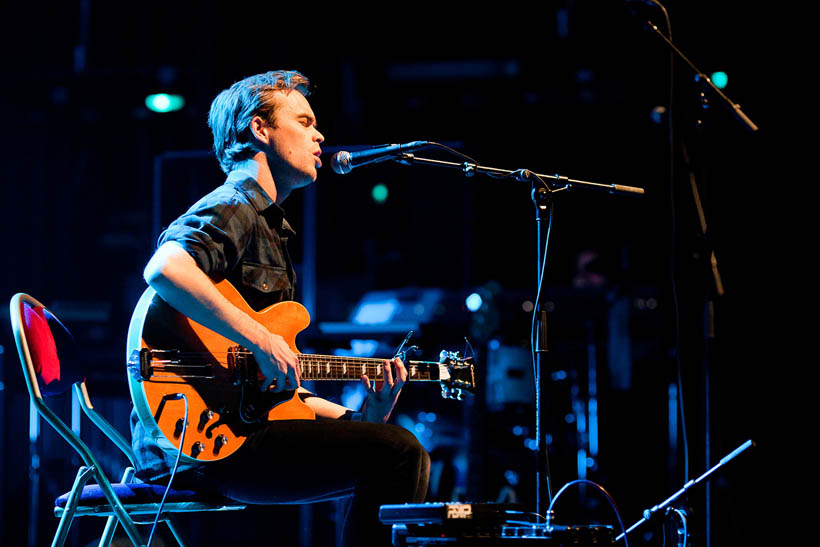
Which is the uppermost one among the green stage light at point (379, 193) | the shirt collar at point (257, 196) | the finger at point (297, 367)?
the green stage light at point (379, 193)

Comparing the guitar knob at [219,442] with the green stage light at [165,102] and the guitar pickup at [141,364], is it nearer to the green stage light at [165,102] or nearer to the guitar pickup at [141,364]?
the guitar pickup at [141,364]

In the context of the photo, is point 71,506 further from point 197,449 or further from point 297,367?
point 297,367

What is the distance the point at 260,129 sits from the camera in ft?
10.0

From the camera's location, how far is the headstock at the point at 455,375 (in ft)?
11.0

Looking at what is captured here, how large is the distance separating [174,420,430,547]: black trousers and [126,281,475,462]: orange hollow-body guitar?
71 mm

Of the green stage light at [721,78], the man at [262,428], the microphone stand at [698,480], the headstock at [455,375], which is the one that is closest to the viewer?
the man at [262,428]

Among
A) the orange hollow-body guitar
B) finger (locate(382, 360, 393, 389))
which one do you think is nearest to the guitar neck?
finger (locate(382, 360, 393, 389))

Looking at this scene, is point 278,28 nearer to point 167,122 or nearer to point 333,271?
point 167,122

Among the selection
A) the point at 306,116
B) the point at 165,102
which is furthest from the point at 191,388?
the point at 165,102

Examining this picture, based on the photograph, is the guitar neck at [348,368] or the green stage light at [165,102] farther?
the green stage light at [165,102]

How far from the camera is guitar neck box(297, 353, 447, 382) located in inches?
114

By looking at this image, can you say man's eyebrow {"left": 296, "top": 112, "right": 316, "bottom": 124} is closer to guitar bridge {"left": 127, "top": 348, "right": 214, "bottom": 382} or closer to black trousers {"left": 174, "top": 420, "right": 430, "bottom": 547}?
guitar bridge {"left": 127, "top": 348, "right": 214, "bottom": 382}

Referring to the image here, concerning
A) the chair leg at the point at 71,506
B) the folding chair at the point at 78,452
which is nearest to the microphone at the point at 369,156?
the folding chair at the point at 78,452

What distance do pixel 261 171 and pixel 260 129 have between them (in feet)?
0.50
